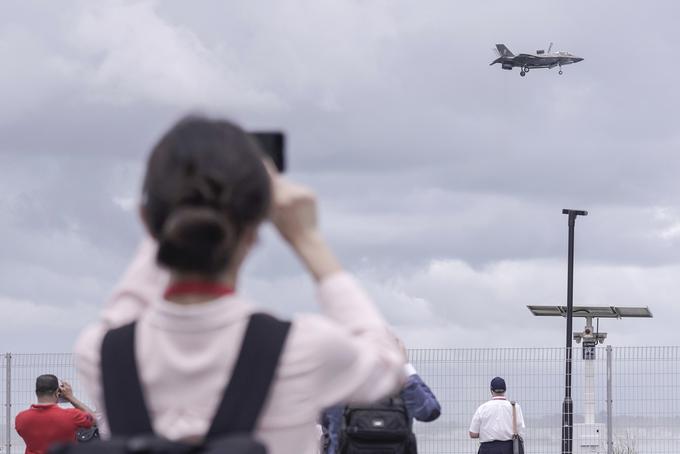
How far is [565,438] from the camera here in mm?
18062

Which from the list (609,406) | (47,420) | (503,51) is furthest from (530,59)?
(47,420)

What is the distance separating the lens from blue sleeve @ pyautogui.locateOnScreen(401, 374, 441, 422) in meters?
7.66

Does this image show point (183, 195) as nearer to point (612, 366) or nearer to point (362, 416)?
point (362, 416)

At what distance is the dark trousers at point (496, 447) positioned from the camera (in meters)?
15.4

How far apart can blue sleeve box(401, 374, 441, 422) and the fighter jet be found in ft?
241

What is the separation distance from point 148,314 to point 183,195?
22cm

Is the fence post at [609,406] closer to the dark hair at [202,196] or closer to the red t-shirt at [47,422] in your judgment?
the red t-shirt at [47,422]

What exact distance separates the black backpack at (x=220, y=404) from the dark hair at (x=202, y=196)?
137 millimetres

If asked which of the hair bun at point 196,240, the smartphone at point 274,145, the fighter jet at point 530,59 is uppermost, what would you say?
the fighter jet at point 530,59

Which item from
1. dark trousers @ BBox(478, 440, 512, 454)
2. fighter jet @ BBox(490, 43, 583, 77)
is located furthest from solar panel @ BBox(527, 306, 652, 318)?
fighter jet @ BBox(490, 43, 583, 77)

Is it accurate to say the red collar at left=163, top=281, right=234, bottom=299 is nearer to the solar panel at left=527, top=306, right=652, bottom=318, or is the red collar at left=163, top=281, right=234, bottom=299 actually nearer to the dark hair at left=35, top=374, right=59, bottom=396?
the dark hair at left=35, top=374, right=59, bottom=396

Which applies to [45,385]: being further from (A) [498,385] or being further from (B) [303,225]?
(A) [498,385]

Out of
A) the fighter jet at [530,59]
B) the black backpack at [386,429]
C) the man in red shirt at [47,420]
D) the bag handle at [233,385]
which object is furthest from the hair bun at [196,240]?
the fighter jet at [530,59]

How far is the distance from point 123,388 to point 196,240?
270 mm
